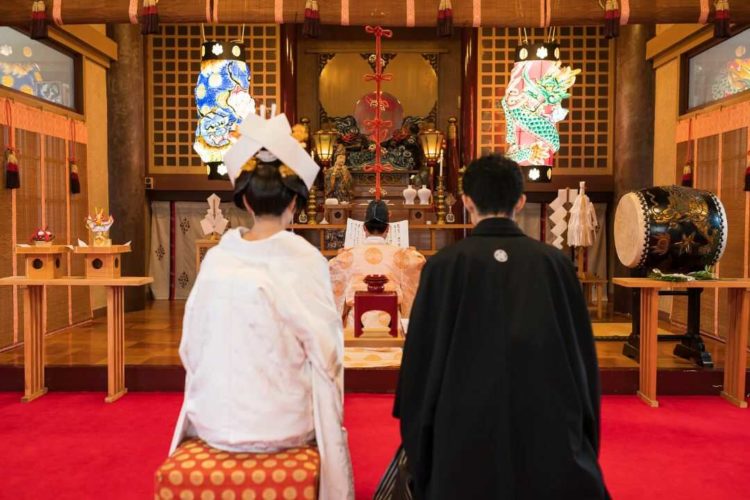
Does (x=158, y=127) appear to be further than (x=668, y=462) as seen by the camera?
Yes

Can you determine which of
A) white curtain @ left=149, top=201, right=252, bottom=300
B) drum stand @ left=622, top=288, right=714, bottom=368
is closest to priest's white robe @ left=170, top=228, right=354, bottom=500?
drum stand @ left=622, top=288, right=714, bottom=368

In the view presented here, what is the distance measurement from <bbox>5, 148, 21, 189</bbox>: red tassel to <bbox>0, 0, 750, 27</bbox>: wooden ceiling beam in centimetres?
136

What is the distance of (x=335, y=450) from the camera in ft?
7.41

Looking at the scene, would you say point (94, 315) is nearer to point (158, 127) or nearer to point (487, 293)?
point (158, 127)

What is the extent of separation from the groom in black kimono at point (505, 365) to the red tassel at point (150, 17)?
13.0ft

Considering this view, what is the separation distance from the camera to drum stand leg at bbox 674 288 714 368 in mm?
5176

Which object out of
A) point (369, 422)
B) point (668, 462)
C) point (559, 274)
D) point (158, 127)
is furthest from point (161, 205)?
point (559, 274)

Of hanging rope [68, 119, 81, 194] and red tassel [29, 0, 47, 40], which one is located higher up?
red tassel [29, 0, 47, 40]

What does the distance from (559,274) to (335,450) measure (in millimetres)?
963

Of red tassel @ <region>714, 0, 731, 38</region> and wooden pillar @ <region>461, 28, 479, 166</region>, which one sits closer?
red tassel @ <region>714, 0, 731, 38</region>

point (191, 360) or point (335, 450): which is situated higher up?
point (191, 360)

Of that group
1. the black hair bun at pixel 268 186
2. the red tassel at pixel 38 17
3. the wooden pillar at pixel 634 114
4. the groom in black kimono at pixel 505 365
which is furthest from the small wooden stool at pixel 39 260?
the wooden pillar at pixel 634 114

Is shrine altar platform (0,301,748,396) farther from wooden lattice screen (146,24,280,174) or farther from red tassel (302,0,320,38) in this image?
wooden lattice screen (146,24,280,174)

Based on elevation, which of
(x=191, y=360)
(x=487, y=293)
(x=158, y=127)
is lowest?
(x=191, y=360)
